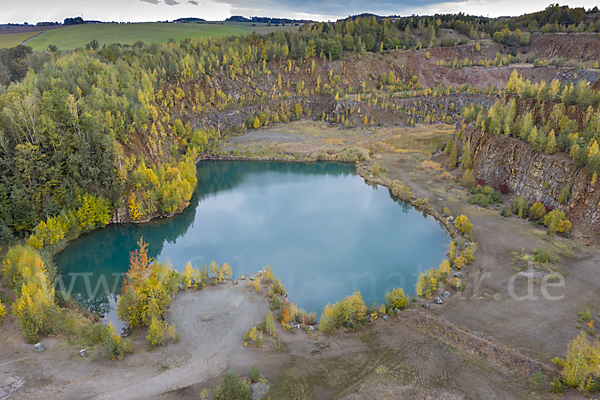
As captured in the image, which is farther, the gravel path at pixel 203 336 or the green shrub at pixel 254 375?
the green shrub at pixel 254 375

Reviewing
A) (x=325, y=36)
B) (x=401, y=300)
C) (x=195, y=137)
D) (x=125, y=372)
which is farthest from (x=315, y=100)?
(x=125, y=372)

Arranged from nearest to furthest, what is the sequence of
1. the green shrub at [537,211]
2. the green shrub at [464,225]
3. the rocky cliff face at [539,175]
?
the rocky cliff face at [539,175] → the green shrub at [464,225] → the green shrub at [537,211]

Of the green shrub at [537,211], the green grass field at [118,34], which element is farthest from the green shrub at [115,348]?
the green grass field at [118,34]

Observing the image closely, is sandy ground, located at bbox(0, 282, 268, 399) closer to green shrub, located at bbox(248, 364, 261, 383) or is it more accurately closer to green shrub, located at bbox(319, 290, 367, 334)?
green shrub, located at bbox(248, 364, 261, 383)

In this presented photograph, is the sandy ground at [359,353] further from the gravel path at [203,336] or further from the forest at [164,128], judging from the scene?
the forest at [164,128]

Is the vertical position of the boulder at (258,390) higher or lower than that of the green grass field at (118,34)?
lower

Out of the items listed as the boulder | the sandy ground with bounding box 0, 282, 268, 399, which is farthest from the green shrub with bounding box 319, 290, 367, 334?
the boulder
